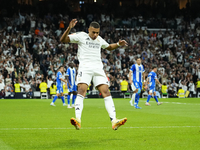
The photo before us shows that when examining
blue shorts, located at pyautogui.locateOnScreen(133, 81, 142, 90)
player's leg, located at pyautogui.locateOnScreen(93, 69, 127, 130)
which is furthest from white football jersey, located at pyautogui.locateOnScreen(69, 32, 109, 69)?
blue shorts, located at pyautogui.locateOnScreen(133, 81, 142, 90)

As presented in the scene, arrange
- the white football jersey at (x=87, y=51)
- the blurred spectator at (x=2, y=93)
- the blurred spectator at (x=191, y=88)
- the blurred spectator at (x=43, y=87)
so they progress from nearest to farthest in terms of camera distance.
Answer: the white football jersey at (x=87, y=51) → the blurred spectator at (x=2, y=93) → the blurred spectator at (x=43, y=87) → the blurred spectator at (x=191, y=88)

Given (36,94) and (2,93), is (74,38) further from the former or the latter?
(36,94)

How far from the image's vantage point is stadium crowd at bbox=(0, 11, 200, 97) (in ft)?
102

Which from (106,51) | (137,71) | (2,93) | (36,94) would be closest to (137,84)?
(137,71)

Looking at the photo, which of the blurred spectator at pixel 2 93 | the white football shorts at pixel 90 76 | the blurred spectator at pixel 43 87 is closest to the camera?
the white football shorts at pixel 90 76

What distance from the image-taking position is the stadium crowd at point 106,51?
102 feet

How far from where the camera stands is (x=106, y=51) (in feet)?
117

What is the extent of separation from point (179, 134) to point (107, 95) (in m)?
1.78

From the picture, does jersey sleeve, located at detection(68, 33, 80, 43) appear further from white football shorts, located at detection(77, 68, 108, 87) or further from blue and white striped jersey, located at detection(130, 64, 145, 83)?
blue and white striped jersey, located at detection(130, 64, 145, 83)

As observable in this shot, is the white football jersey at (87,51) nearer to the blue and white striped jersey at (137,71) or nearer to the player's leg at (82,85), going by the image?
the player's leg at (82,85)

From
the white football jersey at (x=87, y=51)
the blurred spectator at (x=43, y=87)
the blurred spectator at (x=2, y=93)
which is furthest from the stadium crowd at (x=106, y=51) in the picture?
the white football jersey at (x=87, y=51)

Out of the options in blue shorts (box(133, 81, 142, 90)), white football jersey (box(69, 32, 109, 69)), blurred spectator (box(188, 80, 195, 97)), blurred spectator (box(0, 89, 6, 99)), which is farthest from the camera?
blurred spectator (box(188, 80, 195, 97))

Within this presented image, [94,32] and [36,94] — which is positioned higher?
[94,32]

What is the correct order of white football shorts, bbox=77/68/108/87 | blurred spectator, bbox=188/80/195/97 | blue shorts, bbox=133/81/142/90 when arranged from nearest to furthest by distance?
white football shorts, bbox=77/68/108/87, blue shorts, bbox=133/81/142/90, blurred spectator, bbox=188/80/195/97
